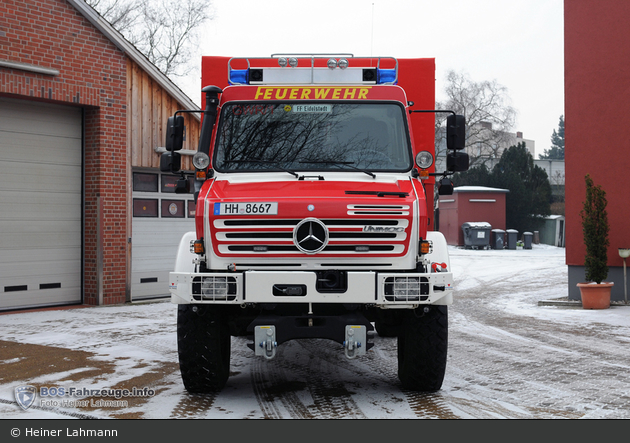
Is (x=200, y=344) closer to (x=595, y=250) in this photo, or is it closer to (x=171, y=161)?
(x=171, y=161)

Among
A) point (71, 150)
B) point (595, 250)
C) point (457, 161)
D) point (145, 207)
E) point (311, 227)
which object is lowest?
point (595, 250)

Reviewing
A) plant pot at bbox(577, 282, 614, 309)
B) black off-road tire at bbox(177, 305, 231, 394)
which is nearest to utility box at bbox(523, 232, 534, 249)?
plant pot at bbox(577, 282, 614, 309)

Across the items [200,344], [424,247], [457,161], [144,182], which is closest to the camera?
[424,247]

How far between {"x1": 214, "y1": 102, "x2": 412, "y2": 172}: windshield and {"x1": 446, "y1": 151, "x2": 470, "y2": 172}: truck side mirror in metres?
0.58

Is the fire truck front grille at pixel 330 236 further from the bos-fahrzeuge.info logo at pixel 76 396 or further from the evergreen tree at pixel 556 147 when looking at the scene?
the evergreen tree at pixel 556 147

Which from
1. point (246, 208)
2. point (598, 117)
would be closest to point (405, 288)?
point (246, 208)

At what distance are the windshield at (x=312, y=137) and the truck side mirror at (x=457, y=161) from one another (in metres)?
0.58

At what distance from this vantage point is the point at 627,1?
525 inches

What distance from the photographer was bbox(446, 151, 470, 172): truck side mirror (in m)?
6.64

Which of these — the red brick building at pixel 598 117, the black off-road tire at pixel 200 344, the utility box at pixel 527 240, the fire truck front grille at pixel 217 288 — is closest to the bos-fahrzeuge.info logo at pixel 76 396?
the black off-road tire at pixel 200 344

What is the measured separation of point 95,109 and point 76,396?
27.2 ft

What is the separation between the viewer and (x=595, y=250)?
13.2 m

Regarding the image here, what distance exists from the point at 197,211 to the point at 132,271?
843 cm

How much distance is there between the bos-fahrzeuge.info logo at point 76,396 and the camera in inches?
222
